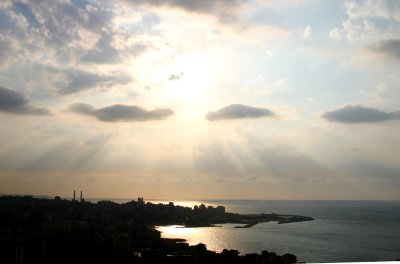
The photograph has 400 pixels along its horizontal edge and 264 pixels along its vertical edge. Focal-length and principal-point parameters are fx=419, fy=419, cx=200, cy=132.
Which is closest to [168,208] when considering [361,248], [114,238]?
[361,248]

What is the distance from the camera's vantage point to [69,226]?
1318 cm

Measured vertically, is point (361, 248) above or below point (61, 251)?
below

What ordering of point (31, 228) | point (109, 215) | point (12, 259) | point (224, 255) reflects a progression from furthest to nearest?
point (109, 215) → point (31, 228) → point (224, 255) → point (12, 259)

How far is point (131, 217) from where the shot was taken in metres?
19.6

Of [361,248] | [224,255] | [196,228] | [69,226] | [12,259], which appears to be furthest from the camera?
[196,228]

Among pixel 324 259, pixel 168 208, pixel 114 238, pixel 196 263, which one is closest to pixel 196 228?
pixel 168 208

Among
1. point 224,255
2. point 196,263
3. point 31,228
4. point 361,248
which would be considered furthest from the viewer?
point 361,248

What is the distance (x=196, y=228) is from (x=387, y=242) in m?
9.99

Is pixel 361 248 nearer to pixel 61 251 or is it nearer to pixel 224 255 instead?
pixel 224 255

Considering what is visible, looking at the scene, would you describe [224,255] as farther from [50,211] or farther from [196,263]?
[50,211]

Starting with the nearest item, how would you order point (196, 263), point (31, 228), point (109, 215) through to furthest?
point (196, 263)
point (31, 228)
point (109, 215)

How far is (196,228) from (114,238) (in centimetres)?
1308

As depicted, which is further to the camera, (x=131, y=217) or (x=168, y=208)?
(x=168, y=208)

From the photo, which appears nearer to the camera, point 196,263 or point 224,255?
point 196,263
